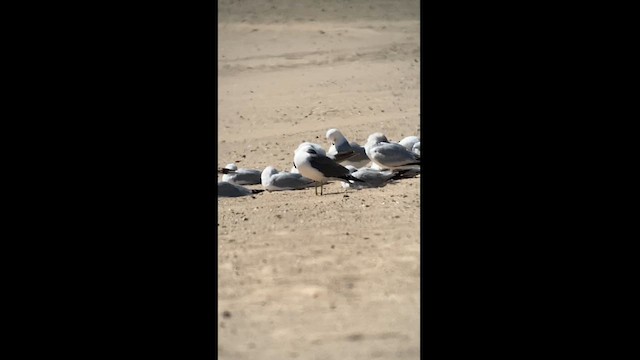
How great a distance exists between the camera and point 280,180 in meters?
6.45

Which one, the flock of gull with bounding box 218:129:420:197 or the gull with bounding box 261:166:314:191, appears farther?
the gull with bounding box 261:166:314:191

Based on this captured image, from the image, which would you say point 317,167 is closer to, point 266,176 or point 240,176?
point 266,176

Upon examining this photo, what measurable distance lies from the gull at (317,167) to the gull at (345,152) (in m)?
0.78

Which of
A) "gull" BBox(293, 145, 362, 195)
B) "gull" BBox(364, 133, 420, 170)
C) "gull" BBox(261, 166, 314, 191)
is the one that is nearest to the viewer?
"gull" BBox(293, 145, 362, 195)

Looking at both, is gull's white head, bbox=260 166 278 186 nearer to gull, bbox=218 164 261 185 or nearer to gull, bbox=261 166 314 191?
gull, bbox=261 166 314 191

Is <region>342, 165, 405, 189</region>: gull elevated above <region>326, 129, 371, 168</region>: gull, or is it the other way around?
<region>326, 129, 371, 168</region>: gull

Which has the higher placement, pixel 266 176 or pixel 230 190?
pixel 266 176

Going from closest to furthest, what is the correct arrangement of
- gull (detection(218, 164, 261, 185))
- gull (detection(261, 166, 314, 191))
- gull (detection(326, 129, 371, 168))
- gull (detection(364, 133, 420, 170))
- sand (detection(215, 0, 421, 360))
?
sand (detection(215, 0, 421, 360))
gull (detection(261, 166, 314, 191))
gull (detection(218, 164, 261, 185))
gull (detection(364, 133, 420, 170))
gull (detection(326, 129, 371, 168))

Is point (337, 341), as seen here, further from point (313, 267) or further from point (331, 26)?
point (331, 26)

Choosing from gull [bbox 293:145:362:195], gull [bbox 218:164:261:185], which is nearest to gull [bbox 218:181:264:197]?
gull [bbox 218:164:261:185]

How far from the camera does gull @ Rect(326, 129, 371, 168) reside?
23.6 feet

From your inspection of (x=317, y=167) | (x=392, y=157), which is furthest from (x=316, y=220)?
(x=392, y=157)

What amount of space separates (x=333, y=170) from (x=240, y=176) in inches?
29.7
